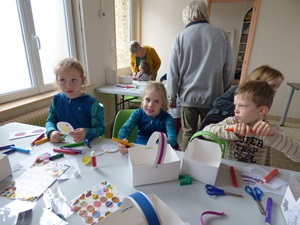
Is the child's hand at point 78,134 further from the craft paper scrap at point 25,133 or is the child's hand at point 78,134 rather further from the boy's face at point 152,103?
the boy's face at point 152,103

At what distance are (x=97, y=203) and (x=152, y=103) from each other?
778 mm

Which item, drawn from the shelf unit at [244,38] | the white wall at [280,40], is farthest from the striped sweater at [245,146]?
the shelf unit at [244,38]

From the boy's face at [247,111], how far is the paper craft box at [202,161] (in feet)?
1.10

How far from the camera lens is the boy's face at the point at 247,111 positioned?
1.09m

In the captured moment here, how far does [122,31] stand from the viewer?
3.91 metres

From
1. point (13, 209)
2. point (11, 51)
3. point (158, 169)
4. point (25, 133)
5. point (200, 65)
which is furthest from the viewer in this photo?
point (11, 51)

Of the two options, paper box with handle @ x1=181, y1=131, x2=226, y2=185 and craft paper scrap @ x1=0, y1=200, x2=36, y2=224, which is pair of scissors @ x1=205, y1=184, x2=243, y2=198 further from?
craft paper scrap @ x1=0, y1=200, x2=36, y2=224

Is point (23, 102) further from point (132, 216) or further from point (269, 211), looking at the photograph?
point (269, 211)

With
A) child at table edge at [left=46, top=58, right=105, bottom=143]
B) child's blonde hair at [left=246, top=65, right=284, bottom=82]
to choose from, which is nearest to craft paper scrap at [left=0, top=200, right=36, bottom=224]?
child at table edge at [left=46, top=58, right=105, bottom=143]

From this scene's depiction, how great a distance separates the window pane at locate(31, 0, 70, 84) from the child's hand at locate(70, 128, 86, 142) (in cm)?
128

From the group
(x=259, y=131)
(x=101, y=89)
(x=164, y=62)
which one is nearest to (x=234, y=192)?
(x=259, y=131)

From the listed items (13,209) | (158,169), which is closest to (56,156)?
(13,209)

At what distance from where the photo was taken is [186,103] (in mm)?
1848

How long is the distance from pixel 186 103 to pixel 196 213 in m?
1.28
